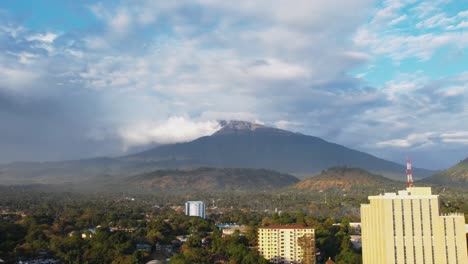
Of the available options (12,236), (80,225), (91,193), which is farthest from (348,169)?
(12,236)

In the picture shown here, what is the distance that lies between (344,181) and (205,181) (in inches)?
2089

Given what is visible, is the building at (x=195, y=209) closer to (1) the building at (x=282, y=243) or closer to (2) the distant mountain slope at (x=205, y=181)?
(1) the building at (x=282, y=243)

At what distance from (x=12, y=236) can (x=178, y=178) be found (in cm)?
13243

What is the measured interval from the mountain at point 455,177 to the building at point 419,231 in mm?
150900

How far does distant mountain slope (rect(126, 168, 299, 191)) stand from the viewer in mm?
177375

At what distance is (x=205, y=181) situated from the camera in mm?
186375

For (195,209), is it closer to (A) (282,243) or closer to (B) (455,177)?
(A) (282,243)

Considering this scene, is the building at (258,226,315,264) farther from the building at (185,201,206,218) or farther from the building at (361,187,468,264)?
the building at (185,201,206,218)

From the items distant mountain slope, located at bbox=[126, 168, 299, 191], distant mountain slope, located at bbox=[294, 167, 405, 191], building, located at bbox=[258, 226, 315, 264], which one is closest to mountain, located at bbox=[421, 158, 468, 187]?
distant mountain slope, located at bbox=[294, 167, 405, 191]

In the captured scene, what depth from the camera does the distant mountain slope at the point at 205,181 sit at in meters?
177

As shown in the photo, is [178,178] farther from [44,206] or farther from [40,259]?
[40,259]

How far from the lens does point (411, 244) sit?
3180 centimetres

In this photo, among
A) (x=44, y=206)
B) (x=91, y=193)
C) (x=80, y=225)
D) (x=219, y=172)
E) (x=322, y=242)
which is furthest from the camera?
(x=219, y=172)

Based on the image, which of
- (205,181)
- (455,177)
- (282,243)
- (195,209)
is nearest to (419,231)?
(282,243)
